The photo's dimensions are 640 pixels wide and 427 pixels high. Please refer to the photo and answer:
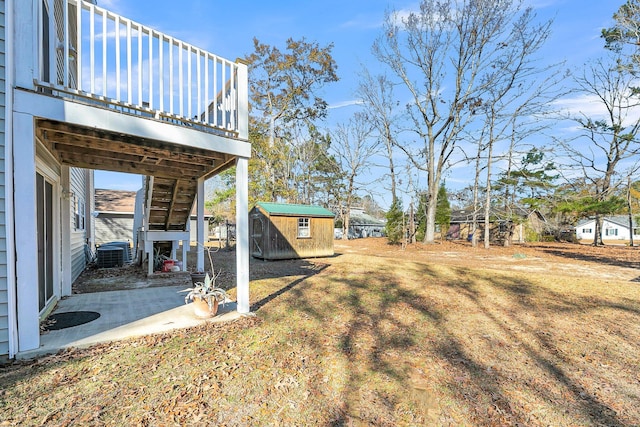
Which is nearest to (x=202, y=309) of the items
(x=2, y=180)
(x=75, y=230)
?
(x=2, y=180)

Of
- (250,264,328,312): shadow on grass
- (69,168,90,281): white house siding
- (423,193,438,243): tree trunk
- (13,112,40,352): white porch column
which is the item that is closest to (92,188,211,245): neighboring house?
(69,168,90,281): white house siding

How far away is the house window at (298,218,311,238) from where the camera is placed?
13.0 m

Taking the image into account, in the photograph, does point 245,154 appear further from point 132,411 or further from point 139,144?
point 132,411

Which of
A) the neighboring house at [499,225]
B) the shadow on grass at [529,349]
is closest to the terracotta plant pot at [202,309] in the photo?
the shadow on grass at [529,349]

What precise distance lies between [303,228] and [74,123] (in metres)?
10.4

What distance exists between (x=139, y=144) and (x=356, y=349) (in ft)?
12.6

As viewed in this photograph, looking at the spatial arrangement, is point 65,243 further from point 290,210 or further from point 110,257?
point 290,210

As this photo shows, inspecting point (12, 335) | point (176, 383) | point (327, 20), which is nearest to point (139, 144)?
point (12, 335)

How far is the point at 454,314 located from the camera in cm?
490

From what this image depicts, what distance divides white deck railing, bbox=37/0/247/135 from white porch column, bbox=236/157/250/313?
622 mm

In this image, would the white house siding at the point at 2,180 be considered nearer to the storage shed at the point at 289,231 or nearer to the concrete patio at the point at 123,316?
the concrete patio at the point at 123,316

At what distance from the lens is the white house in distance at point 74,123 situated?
273 centimetres

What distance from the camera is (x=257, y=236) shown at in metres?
13.1

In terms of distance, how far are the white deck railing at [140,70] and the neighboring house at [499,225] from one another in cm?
1987
